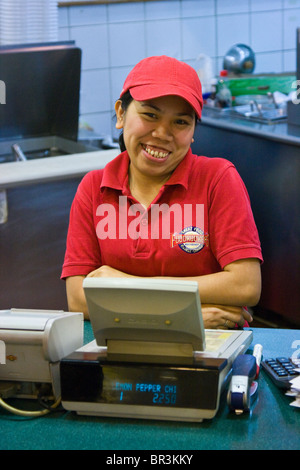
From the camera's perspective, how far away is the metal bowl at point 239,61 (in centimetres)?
436

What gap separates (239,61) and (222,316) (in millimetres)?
2916

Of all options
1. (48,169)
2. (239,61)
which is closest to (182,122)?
(48,169)

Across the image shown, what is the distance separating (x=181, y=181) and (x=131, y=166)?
195mm

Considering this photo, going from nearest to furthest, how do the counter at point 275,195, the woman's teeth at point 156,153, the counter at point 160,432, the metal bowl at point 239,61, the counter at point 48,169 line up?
the counter at point 160,432, the woman's teeth at point 156,153, the counter at point 48,169, the counter at point 275,195, the metal bowl at point 239,61

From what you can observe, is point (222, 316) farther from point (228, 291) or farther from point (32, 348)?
point (32, 348)

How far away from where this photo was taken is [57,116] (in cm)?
330

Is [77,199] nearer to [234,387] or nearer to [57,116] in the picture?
[234,387]

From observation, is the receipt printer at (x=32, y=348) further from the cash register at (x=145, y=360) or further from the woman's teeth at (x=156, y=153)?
the woman's teeth at (x=156, y=153)

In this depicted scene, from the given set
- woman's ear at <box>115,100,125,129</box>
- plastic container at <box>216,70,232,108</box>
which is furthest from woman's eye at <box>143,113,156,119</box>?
plastic container at <box>216,70,232,108</box>

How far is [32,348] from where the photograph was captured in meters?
1.36

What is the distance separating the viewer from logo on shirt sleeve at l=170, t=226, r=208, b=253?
6.08 ft

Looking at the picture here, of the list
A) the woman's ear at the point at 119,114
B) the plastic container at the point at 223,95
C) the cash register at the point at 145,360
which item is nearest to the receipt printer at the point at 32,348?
the cash register at the point at 145,360

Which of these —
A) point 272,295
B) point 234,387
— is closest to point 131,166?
point 234,387
